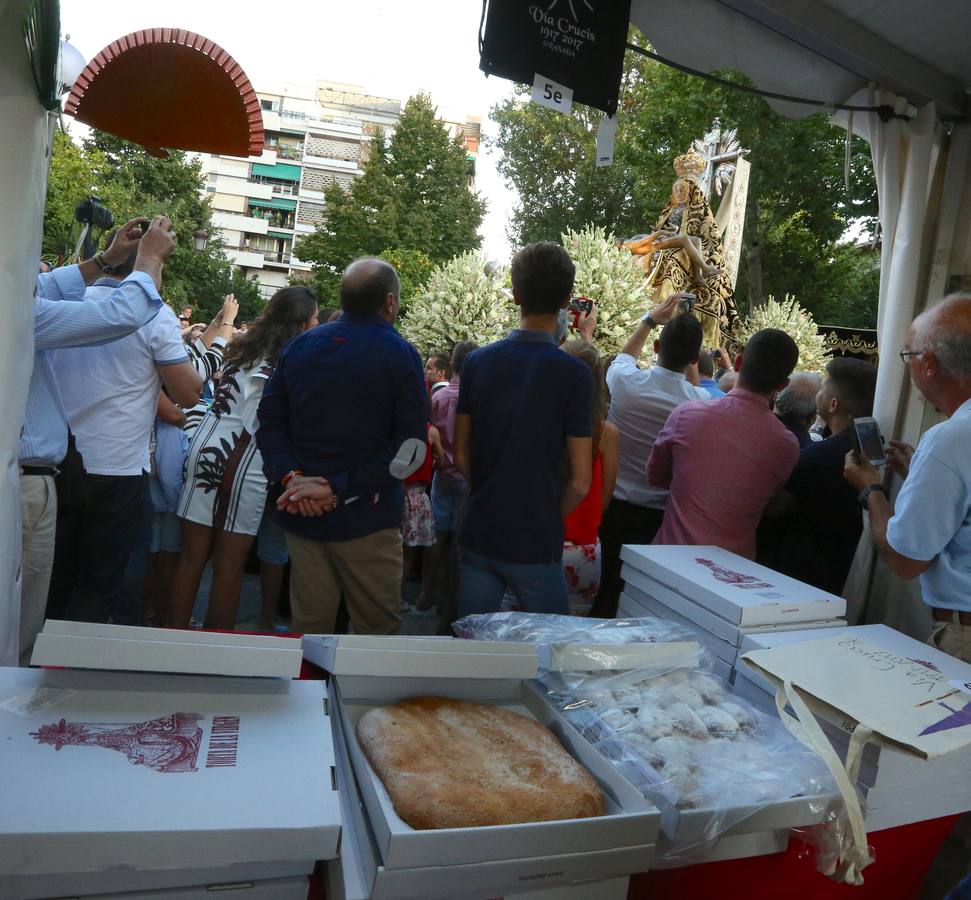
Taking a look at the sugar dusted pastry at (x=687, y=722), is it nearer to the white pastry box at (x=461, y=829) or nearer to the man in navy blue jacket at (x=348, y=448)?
the white pastry box at (x=461, y=829)

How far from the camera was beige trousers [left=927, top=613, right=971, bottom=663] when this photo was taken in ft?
5.96

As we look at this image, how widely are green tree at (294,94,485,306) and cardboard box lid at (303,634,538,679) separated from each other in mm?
38756

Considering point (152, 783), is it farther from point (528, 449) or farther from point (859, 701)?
point (528, 449)

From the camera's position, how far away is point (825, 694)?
1299mm

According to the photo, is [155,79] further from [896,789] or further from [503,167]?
[503,167]

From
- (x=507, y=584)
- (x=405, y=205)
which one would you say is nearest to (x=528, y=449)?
(x=507, y=584)

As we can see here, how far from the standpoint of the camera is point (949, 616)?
189cm

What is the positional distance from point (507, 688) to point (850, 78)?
291 cm

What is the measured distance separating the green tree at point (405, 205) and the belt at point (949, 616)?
38.5 metres

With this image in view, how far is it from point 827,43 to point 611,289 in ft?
38.8

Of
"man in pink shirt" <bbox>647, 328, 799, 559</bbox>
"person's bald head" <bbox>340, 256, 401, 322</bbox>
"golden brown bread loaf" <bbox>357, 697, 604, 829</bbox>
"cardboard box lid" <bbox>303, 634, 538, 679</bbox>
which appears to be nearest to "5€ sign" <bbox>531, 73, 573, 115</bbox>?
"person's bald head" <bbox>340, 256, 401, 322</bbox>

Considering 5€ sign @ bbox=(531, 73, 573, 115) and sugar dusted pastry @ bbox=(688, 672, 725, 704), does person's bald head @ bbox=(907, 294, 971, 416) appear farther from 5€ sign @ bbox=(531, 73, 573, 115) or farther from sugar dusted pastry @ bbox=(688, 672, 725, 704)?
5€ sign @ bbox=(531, 73, 573, 115)

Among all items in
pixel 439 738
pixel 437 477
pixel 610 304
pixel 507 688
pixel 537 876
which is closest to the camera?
pixel 537 876

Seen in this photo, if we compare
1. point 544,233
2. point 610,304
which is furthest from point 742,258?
point 610,304
